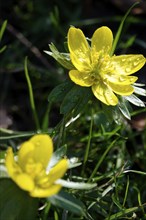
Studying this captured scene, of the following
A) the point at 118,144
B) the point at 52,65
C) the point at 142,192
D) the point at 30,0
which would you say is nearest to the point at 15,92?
the point at 52,65

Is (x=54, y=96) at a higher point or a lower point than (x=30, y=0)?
lower

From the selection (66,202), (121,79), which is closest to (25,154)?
(66,202)

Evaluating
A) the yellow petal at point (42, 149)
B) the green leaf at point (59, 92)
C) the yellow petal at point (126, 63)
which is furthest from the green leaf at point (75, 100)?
the yellow petal at point (42, 149)

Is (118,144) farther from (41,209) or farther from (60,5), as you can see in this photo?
(60,5)

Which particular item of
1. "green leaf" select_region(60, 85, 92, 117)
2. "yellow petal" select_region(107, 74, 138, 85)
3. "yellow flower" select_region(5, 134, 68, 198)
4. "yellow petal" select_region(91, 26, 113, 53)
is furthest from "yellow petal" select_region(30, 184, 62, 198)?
"yellow petal" select_region(91, 26, 113, 53)

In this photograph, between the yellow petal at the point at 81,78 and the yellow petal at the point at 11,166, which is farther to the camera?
the yellow petal at the point at 81,78

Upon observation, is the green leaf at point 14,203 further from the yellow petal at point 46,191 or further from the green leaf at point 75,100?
the green leaf at point 75,100
